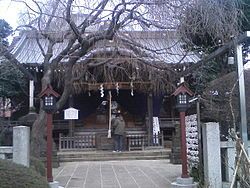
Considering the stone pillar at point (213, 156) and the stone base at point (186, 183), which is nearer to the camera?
the stone pillar at point (213, 156)

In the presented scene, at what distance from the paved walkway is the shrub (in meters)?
4.55

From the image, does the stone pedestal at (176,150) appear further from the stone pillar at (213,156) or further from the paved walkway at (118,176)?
the stone pillar at (213,156)

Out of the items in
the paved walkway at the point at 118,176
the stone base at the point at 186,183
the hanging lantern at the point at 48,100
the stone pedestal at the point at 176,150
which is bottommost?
the paved walkway at the point at 118,176

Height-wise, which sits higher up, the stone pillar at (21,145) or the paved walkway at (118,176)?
the stone pillar at (21,145)

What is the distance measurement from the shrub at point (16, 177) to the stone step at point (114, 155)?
433 inches

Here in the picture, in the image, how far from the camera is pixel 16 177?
4.39 metres

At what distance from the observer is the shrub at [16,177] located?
426cm

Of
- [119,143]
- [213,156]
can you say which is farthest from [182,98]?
[119,143]

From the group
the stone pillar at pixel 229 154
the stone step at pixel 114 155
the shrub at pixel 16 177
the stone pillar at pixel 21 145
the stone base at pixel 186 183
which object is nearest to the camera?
the shrub at pixel 16 177

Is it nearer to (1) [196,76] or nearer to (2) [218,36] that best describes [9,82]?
(1) [196,76]

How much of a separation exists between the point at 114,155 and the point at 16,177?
1179 cm

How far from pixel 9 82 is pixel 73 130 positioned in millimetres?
Answer: 3859

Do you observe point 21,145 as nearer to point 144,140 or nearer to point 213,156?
point 213,156

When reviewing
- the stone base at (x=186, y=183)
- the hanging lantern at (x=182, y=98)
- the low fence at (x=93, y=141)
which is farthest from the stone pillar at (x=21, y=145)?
the low fence at (x=93, y=141)
